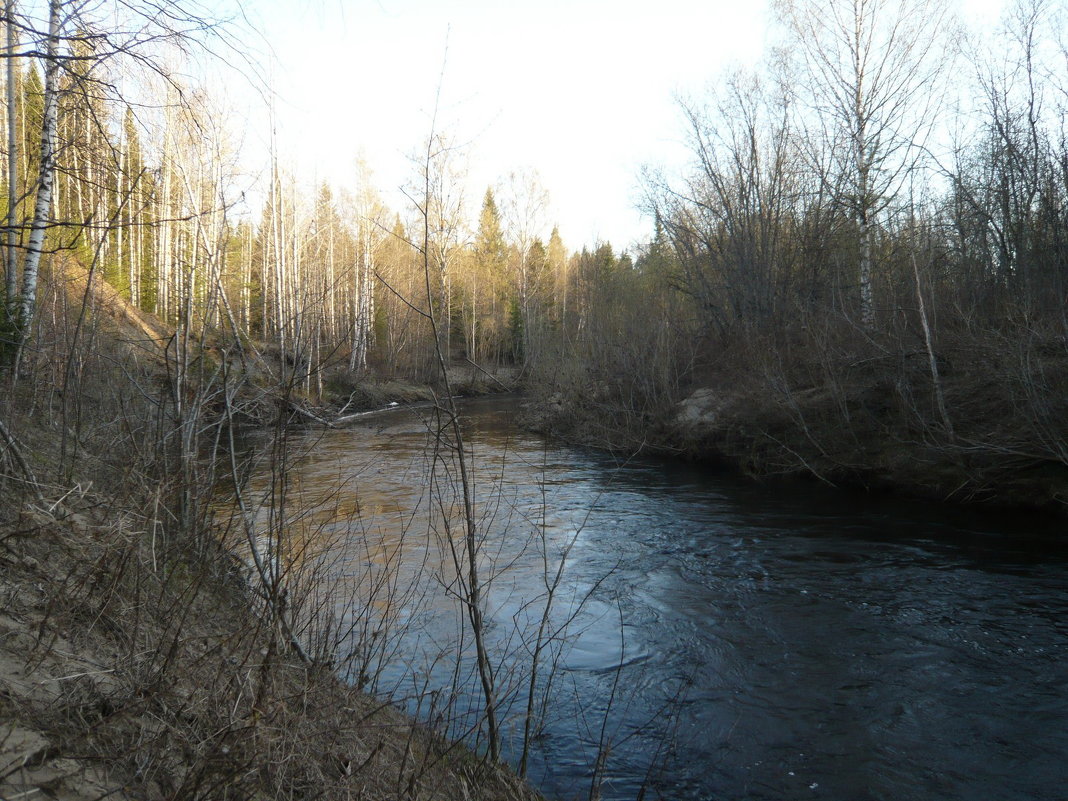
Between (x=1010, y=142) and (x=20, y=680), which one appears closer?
(x=20, y=680)

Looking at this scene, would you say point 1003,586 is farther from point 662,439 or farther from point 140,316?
point 140,316

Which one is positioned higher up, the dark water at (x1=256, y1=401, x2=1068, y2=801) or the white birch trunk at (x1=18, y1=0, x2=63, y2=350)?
the white birch trunk at (x1=18, y1=0, x2=63, y2=350)

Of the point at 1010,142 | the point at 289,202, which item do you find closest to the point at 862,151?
the point at 1010,142

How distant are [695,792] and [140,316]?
2502cm

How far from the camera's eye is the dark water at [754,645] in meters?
4.40

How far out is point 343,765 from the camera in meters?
2.83

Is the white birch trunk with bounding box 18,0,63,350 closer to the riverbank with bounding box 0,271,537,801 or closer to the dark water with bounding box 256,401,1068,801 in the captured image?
the riverbank with bounding box 0,271,537,801

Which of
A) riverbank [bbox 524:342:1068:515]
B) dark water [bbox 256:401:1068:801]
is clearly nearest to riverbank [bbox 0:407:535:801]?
dark water [bbox 256:401:1068:801]

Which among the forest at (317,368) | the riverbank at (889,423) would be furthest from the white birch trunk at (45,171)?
Result: the riverbank at (889,423)

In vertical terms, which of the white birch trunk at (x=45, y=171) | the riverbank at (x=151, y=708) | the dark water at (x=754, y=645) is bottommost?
the dark water at (x=754, y=645)

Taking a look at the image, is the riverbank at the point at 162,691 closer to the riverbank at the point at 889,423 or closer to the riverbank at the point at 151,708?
the riverbank at the point at 151,708

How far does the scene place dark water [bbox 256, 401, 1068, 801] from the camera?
440cm

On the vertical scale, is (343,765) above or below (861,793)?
above

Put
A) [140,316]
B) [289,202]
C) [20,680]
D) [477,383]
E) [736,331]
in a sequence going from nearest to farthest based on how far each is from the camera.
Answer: [20,680]
[736,331]
[140,316]
[289,202]
[477,383]
